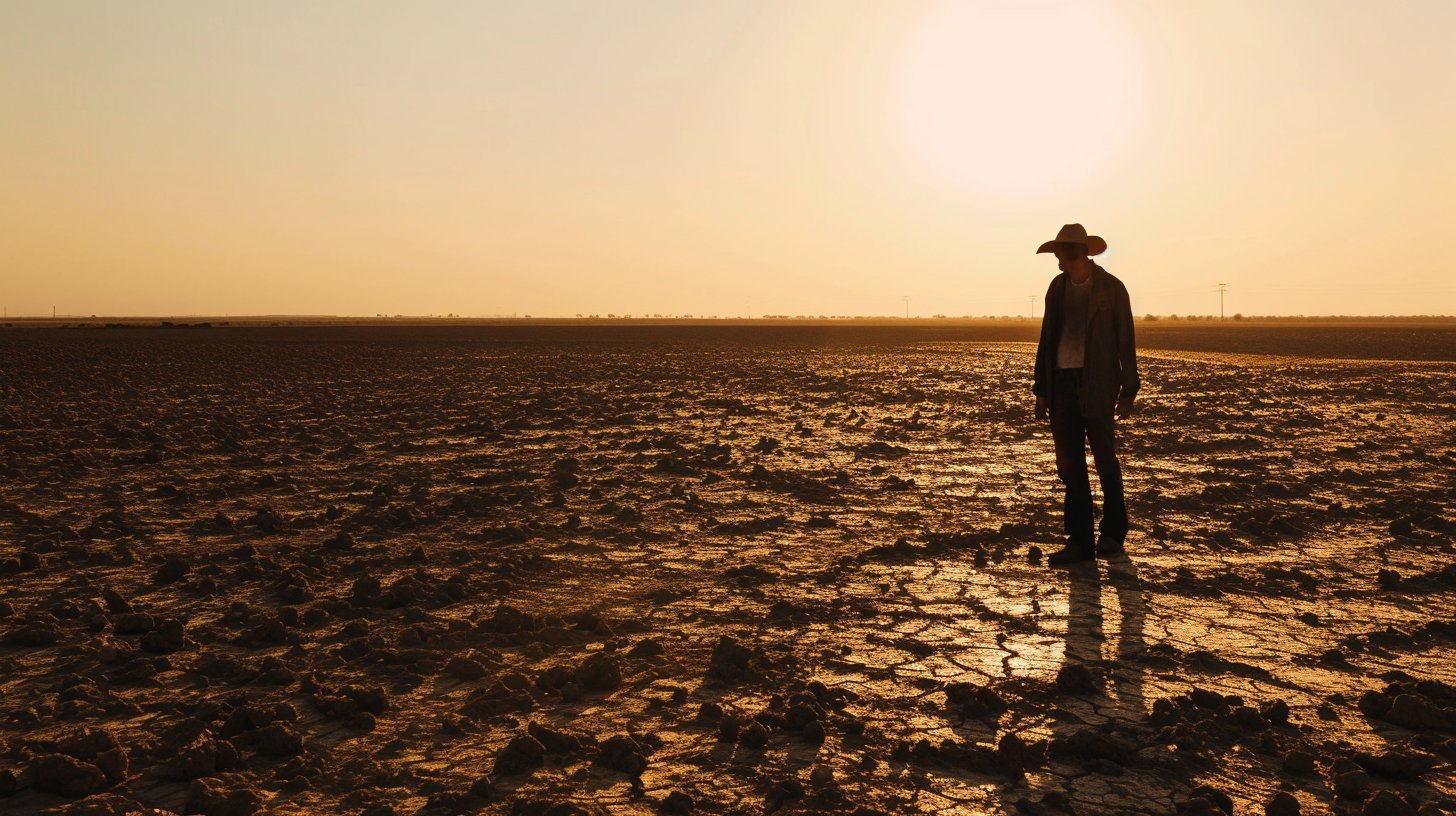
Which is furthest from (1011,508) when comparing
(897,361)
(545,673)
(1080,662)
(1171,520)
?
(897,361)

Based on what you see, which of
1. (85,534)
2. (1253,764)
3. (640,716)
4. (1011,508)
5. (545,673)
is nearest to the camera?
(1253,764)

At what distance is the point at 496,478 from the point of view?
913cm

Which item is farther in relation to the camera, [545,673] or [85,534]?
[85,534]

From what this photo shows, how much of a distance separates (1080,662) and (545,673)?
2.12 meters

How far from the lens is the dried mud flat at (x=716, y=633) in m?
3.03

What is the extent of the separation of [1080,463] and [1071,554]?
540 millimetres

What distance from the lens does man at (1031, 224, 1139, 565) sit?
580cm

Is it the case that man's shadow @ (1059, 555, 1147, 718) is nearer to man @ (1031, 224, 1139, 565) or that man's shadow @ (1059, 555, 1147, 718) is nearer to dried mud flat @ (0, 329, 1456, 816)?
dried mud flat @ (0, 329, 1456, 816)

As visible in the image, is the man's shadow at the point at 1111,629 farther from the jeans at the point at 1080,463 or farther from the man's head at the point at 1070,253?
the man's head at the point at 1070,253

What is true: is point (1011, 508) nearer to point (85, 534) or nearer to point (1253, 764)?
point (1253, 764)

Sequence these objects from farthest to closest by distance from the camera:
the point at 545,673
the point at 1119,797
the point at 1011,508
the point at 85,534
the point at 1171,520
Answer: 1. the point at 1011,508
2. the point at 1171,520
3. the point at 85,534
4. the point at 545,673
5. the point at 1119,797

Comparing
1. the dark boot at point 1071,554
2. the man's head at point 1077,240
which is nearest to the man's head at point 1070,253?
the man's head at point 1077,240

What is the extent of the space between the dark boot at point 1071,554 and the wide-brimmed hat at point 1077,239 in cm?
172

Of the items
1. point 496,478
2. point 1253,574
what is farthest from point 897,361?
point 1253,574
